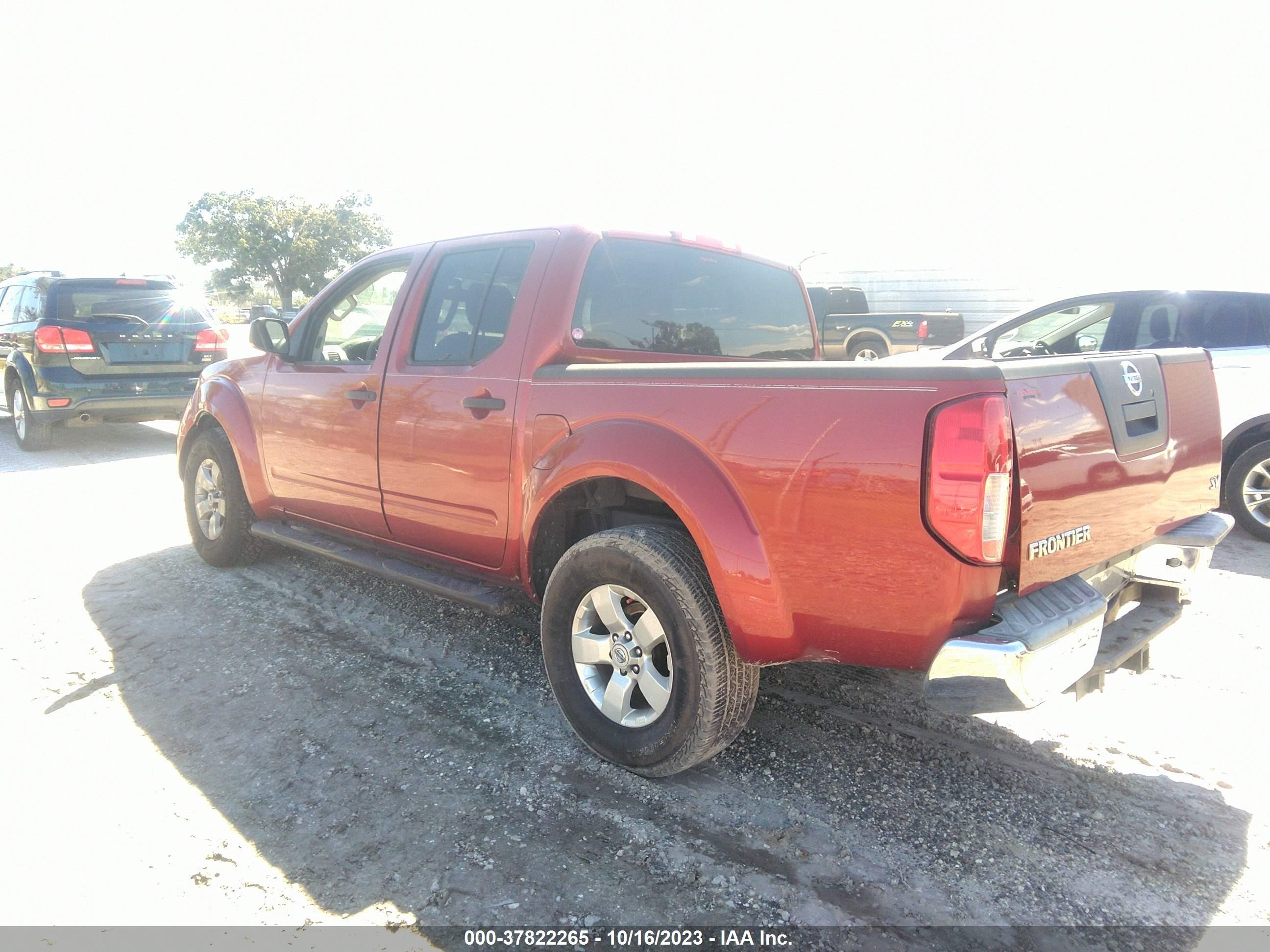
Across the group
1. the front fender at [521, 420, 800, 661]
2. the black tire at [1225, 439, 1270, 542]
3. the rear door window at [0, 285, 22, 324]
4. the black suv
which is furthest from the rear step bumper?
the rear door window at [0, 285, 22, 324]

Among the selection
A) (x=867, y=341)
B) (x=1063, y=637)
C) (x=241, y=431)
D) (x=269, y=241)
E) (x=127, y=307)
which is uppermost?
(x=269, y=241)

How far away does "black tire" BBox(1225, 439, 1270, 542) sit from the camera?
17.9 ft

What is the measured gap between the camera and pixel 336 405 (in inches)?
157

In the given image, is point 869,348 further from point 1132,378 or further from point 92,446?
point 1132,378

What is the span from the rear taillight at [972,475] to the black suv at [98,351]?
8.60 meters

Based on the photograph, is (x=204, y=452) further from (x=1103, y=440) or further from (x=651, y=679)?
(x=1103, y=440)

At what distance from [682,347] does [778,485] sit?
131cm

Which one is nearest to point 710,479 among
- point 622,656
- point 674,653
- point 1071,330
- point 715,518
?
point 715,518

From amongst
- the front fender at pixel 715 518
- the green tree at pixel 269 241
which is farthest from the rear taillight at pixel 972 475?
the green tree at pixel 269 241

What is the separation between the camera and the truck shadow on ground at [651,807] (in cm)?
223

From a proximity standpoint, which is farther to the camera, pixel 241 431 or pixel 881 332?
pixel 881 332

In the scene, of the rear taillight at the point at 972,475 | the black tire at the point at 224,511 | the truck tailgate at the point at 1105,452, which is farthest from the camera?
the black tire at the point at 224,511

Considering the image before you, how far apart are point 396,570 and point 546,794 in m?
1.47

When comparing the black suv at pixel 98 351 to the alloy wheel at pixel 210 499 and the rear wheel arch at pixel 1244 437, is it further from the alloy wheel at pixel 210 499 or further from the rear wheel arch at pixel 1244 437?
the rear wheel arch at pixel 1244 437
